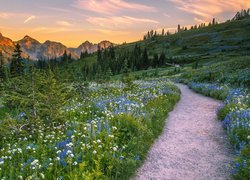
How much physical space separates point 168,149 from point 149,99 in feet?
20.3

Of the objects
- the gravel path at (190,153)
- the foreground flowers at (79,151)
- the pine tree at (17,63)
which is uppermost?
the pine tree at (17,63)

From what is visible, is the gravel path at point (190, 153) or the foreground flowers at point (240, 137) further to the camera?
the gravel path at point (190, 153)

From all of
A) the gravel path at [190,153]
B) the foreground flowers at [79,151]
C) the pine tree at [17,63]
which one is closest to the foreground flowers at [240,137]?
the gravel path at [190,153]

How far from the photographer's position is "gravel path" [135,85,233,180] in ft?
24.3

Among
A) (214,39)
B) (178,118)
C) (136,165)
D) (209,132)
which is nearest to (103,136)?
(136,165)

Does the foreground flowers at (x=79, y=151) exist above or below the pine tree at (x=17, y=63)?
below

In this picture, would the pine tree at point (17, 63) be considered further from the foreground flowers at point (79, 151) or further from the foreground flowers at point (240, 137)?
the foreground flowers at point (240, 137)

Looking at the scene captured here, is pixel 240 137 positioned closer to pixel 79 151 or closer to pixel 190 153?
pixel 190 153

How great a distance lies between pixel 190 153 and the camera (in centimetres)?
893

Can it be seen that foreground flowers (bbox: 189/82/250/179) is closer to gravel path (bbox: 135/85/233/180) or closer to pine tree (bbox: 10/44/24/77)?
gravel path (bbox: 135/85/233/180)

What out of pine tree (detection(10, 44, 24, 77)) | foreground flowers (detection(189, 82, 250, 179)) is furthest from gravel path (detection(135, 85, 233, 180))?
pine tree (detection(10, 44, 24, 77))

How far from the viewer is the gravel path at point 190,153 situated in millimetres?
7410

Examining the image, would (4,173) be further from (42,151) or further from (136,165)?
(136,165)

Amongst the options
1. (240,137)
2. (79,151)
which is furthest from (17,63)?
(240,137)
